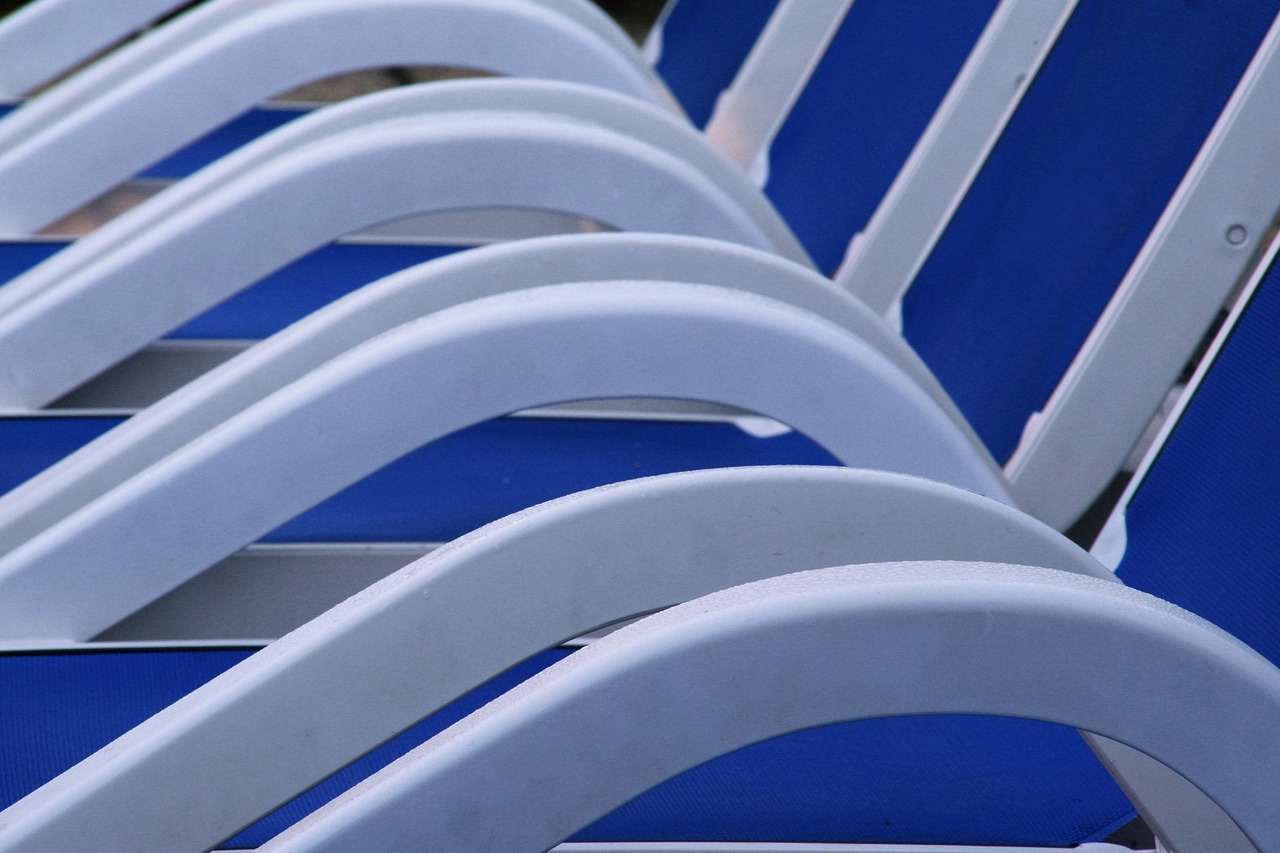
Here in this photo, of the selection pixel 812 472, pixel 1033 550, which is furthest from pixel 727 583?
pixel 1033 550

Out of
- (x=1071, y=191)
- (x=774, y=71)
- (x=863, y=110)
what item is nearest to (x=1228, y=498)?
(x=1071, y=191)

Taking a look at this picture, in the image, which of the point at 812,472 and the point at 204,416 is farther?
the point at 204,416

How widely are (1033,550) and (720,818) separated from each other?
0.32m

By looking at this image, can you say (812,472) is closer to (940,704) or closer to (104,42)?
(940,704)

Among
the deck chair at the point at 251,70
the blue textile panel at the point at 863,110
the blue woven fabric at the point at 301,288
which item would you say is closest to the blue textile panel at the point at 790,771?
the blue woven fabric at the point at 301,288

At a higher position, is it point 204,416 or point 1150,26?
point 1150,26

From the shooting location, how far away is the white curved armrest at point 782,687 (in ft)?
2.03

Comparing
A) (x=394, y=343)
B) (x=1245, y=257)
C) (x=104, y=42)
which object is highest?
(x=1245, y=257)

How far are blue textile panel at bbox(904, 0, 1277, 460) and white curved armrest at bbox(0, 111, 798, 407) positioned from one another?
0.31m

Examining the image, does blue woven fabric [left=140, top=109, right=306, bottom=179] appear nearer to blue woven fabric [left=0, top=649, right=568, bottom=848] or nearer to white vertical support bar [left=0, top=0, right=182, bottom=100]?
white vertical support bar [left=0, top=0, right=182, bottom=100]

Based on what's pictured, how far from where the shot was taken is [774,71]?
2.52 metres

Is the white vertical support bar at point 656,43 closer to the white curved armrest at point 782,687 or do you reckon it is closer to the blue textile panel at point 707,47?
the blue textile panel at point 707,47

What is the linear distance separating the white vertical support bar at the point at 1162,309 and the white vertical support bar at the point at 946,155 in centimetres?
33

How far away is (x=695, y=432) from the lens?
5.02ft
